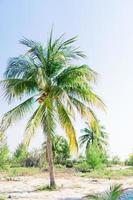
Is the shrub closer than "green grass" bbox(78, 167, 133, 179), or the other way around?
"green grass" bbox(78, 167, 133, 179)

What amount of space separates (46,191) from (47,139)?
→ 2637 millimetres

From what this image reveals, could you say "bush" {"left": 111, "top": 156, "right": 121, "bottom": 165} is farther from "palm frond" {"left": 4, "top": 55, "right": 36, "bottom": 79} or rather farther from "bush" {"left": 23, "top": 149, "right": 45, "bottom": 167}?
"palm frond" {"left": 4, "top": 55, "right": 36, "bottom": 79}

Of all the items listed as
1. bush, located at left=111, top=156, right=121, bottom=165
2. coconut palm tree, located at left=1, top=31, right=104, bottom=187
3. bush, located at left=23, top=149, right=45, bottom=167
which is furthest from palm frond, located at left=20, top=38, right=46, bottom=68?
bush, located at left=111, top=156, right=121, bottom=165

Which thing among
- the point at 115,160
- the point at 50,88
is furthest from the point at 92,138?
the point at 50,88

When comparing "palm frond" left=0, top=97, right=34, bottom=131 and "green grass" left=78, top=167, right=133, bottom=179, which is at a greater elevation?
"palm frond" left=0, top=97, right=34, bottom=131

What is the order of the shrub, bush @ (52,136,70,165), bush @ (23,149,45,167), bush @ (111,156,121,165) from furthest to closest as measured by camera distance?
1. bush @ (111,156,121,165)
2. bush @ (52,136,70,165)
3. the shrub
4. bush @ (23,149,45,167)

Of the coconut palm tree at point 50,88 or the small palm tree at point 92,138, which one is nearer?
the coconut palm tree at point 50,88

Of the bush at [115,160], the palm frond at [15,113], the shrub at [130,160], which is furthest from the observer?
the bush at [115,160]

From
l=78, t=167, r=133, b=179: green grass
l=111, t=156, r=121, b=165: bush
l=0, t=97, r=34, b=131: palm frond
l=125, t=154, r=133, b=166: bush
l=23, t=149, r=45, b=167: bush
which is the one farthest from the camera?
l=111, t=156, r=121, b=165: bush

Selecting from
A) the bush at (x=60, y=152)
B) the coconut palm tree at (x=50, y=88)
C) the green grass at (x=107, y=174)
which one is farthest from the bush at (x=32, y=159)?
the coconut palm tree at (x=50, y=88)

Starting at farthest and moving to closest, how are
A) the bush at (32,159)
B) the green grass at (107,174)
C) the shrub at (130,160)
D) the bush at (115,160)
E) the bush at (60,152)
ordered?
1. the bush at (115,160)
2. the bush at (60,152)
3. the shrub at (130,160)
4. the bush at (32,159)
5. the green grass at (107,174)

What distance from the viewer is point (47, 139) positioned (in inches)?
807

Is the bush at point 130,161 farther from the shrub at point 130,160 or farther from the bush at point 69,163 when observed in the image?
the bush at point 69,163

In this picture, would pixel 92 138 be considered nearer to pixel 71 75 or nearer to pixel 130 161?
pixel 130 161
